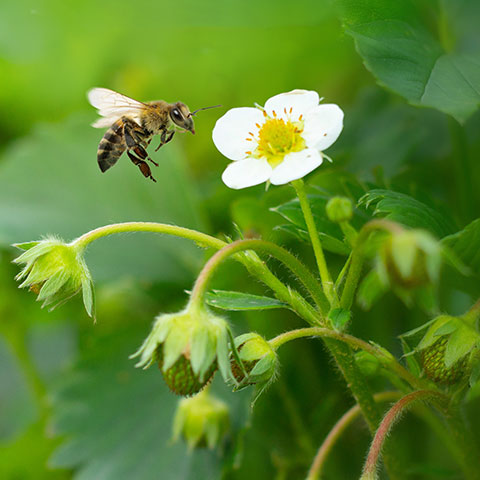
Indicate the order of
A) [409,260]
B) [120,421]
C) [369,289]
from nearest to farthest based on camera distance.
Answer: [409,260] → [369,289] → [120,421]

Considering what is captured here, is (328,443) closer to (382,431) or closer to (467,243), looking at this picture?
(382,431)

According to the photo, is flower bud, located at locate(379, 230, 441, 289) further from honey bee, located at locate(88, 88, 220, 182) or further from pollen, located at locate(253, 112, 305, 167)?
honey bee, located at locate(88, 88, 220, 182)

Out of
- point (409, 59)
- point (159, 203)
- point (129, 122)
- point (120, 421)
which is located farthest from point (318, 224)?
point (159, 203)

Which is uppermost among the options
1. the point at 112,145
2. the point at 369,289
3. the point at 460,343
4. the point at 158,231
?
the point at 112,145

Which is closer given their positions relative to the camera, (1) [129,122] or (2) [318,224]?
(2) [318,224]

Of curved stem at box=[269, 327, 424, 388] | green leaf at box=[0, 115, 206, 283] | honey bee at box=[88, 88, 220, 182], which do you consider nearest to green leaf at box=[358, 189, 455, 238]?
curved stem at box=[269, 327, 424, 388]

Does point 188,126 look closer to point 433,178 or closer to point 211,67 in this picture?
point 433,178

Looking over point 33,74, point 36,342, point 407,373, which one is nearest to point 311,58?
point 33,74

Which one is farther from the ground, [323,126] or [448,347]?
[323,126]

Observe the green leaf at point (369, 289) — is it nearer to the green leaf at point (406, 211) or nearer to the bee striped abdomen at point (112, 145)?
the green leaf at point (406, 211)
